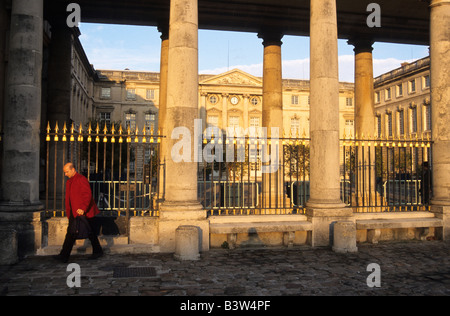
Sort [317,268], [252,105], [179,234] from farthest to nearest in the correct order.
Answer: [252,105] < [179,234] < [317,268]

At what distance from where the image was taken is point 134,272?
6.87 m

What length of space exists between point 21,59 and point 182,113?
382 centimetres

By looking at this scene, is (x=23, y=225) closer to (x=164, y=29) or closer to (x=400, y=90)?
(x=164, y=29)

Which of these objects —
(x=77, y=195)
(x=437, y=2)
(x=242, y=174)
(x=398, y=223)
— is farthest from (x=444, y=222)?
(x=77, y=195)

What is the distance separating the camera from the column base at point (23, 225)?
318 inches

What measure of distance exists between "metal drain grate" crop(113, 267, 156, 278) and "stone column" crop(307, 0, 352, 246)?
4261mm

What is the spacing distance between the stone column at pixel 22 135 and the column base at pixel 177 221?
2.72 metres

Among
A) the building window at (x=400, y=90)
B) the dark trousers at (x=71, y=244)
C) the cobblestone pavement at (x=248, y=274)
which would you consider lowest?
the cobblestone pavement at (x=248, y=274)

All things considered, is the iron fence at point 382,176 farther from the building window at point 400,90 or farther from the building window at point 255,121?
the building window at point 255,121

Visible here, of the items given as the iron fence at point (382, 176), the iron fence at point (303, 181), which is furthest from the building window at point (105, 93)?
the iron fence at point (382, 176)

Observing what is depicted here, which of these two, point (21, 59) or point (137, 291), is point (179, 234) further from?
point (21, 59)

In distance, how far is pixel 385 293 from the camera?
227 inches

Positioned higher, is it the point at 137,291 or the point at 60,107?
the point at 60,107

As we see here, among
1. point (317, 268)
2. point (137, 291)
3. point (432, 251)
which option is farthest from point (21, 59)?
point (432, 251)
